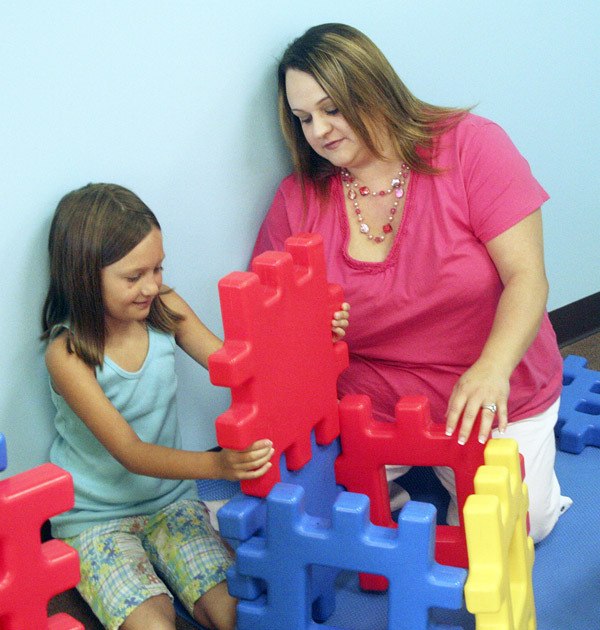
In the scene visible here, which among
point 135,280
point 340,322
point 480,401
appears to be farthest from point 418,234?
point 135,280

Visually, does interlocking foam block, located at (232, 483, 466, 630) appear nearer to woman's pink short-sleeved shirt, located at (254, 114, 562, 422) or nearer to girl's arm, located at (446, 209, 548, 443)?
girl's arm, located at (446, 209, 548, 443)

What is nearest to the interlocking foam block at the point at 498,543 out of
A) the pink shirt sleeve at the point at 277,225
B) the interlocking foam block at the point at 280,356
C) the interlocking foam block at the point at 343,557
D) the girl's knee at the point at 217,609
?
the interlocking foam block at the point at 343,557

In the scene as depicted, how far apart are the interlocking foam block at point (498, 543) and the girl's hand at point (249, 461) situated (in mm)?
239

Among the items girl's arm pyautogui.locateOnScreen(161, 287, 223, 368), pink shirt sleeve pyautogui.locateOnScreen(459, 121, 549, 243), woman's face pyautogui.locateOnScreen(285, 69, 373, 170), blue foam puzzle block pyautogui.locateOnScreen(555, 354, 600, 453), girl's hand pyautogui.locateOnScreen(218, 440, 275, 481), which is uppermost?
woman's face pyautogui.locateOnScreen(285, 69, 373, 170)

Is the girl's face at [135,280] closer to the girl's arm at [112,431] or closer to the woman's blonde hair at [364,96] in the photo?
the girl's arm at [112,431]

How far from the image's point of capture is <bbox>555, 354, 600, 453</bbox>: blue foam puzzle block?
161 centimetres

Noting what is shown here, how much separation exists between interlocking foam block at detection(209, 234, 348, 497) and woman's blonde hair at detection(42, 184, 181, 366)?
0.52ft

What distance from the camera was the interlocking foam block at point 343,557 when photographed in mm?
1052

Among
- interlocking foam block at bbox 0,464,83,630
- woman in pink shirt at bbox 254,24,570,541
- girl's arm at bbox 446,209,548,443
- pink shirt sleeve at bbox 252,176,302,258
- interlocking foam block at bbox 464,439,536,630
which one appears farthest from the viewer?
pink shirt sleeve at bbox 252,176,302,258

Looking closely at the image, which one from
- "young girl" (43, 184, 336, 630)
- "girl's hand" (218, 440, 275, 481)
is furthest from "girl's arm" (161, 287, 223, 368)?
"girl's hand" (218, 440, 275, 481)

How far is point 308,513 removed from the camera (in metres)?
1.26

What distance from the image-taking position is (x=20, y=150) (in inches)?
45.6

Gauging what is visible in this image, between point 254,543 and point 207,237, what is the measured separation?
43 centimetres

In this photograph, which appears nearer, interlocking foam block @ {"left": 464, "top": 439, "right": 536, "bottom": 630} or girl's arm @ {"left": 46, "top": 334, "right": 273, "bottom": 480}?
interlocking foam block @ {"left": 464, "top": 439, "right": 536, "bottom": 630}
